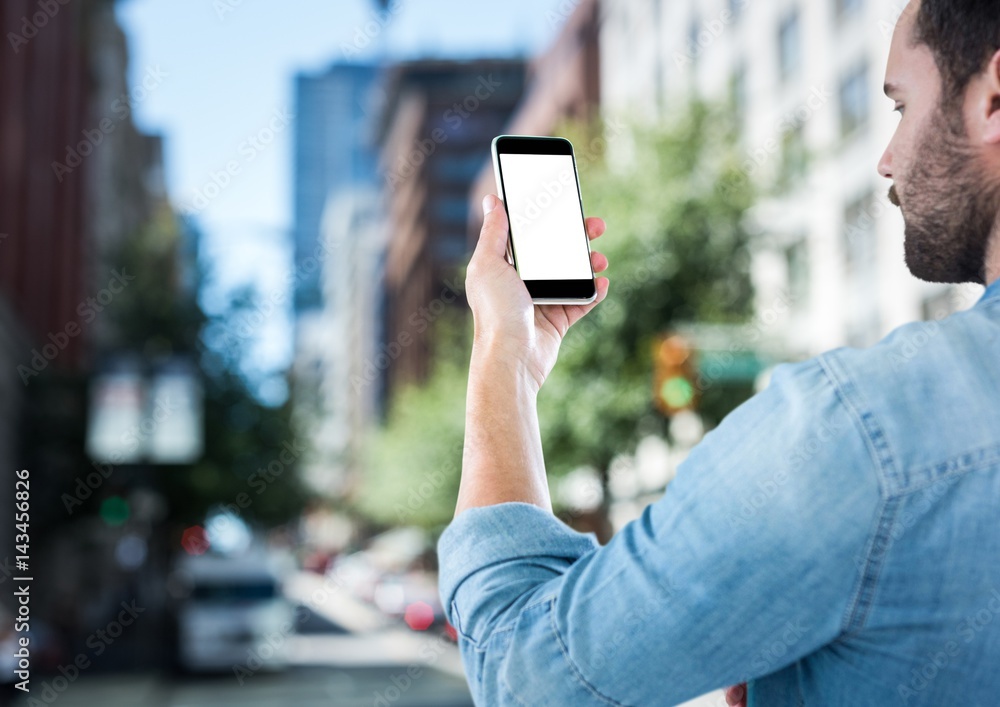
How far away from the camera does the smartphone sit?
1657 mm

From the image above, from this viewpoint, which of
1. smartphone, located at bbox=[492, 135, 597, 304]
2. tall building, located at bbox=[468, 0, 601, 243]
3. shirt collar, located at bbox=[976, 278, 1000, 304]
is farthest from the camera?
tall building, located at bbox=[468, 0, 601, 243]

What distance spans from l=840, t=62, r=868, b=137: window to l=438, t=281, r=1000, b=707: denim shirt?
26667mm

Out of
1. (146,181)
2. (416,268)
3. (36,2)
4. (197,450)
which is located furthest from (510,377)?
(416,268)

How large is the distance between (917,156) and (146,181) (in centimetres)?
6198

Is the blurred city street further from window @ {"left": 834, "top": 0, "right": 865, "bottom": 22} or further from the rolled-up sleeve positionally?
the rolled-up sleeve

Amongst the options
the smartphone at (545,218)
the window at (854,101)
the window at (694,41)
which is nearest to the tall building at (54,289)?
the window at (694,41)

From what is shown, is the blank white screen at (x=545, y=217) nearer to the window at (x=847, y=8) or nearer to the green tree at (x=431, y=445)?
the green tree at (x=431, y=445)

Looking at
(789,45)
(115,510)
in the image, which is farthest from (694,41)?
(115,510)

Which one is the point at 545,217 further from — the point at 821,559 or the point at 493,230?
the point at 821,559

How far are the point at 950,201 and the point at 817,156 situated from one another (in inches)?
892

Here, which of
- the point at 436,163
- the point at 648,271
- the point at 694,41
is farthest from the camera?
the point at 436,163

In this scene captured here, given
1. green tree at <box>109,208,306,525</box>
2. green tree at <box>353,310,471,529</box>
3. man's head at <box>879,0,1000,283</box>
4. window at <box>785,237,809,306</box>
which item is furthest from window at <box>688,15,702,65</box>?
man's head at <box>879,0,1000,283</box>

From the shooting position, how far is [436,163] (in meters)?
85.6

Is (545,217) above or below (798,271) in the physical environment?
above
